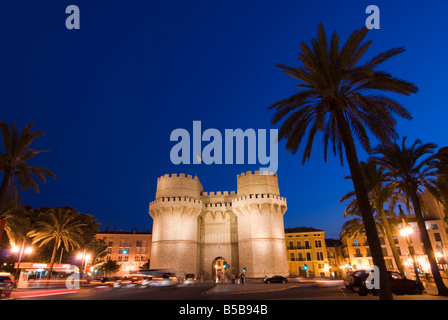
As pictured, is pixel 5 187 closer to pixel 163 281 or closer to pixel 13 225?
pixel 13 225

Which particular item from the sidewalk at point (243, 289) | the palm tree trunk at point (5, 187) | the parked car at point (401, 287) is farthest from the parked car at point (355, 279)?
the palm tree trunk at point (5, 187)

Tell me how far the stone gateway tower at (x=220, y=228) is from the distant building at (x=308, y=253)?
2218 centimetres

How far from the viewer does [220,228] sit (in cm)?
4172

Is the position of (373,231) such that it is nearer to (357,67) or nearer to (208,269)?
(357,67)

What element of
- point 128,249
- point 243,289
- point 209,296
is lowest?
point 243,289

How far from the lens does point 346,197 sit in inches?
958

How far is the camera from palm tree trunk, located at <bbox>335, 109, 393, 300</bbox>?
33.1ft

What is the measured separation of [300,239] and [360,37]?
52.4 m

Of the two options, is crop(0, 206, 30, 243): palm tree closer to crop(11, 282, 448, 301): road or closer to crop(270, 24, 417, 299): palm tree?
crop(11, 282, 448, 301): road

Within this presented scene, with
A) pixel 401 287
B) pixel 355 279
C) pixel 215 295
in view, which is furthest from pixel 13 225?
pixel 401 287

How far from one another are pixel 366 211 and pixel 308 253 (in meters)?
50.5

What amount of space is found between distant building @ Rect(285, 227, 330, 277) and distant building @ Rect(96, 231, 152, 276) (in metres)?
34.4
